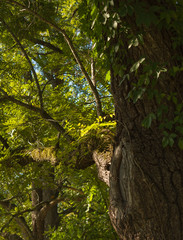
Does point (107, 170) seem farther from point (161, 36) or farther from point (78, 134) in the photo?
point (161, 36)

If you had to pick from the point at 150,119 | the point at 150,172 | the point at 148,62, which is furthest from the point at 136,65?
the point at 150,172

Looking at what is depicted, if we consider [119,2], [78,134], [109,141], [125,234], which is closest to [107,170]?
[109,141]

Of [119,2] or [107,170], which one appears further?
[107,170]

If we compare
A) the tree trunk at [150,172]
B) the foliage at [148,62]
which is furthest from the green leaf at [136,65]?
the tree trunk at [150,172]

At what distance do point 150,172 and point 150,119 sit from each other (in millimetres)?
472

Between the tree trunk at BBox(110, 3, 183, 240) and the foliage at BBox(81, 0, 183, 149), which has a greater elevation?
the foliage at BBox(81, 0, 183, 149)

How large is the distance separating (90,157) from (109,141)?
0.69 meters

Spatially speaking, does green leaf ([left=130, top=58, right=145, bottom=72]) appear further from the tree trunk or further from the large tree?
the tree trunk

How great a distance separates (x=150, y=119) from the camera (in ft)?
7.72

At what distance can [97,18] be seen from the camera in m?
2.59

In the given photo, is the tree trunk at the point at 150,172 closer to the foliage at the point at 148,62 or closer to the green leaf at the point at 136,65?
the foliage at the point at 148,62

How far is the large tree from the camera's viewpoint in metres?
2.40

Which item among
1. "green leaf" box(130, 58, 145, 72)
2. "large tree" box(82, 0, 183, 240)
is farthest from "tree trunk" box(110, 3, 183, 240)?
"green leaf" box(130, 58, 145, 72)

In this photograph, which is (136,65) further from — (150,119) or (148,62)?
(150,119)
